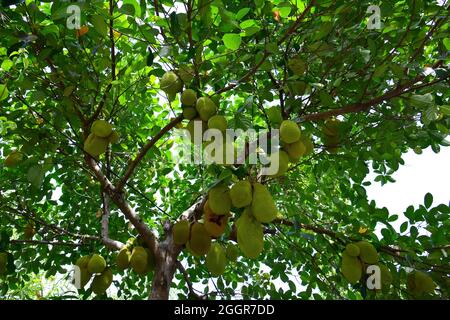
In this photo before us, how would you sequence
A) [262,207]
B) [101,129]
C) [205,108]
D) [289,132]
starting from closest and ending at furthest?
[262,207] → [289,132] → [205,108] → [101,129]

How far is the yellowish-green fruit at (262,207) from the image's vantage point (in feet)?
4.30

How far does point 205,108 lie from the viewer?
152cm

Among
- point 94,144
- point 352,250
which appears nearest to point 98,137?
point 94,144

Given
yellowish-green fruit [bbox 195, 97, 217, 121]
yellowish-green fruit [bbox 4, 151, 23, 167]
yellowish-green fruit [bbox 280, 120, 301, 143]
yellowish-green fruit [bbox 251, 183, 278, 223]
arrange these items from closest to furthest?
yellowish-green fruit [bbox 251, 183, 278, 223] < yellowish-green fruit [bbox 280, 120, 301, 143] < yellowish-green fruit [bbox 195, 97, 217, 121] < yellowish-green fruit [bbox 4, 151, 23, 167]

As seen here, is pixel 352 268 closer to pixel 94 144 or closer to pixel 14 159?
pixel 94 144

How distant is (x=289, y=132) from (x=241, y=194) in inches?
11.5

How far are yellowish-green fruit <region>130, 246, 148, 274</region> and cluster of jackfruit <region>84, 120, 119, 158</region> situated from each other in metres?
0.49

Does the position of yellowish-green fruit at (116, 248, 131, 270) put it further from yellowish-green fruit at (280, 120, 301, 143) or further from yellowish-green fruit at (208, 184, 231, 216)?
yellowish-green fruit at (280, 120, 301, 143)

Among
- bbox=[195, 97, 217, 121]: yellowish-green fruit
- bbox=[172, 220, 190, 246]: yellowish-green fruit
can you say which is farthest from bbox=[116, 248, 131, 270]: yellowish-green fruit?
bbox=[195, 97, 217, 121]: yellowish-green fruit

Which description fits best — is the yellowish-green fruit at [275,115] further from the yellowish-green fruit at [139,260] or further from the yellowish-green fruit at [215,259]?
the yellowish-green fruit at [139,260]

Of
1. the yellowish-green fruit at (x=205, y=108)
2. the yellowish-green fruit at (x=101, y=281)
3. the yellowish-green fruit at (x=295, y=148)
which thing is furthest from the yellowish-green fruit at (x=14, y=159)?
the yellowish-green fruit at (x=295, y=148)

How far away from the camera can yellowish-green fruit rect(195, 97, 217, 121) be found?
1.53m
